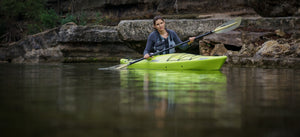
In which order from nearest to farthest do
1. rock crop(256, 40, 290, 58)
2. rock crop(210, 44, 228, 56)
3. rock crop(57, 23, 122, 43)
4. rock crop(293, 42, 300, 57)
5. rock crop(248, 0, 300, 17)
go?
1. rock crop(293, 42, 300, 57)
2. rock crop(256, 40, 290, 58)
3. rock crop(210, 44, 228, 56)
4. rock crop(248, 0, 300, 17)
5. rock crop(57, 23, 122, 43)

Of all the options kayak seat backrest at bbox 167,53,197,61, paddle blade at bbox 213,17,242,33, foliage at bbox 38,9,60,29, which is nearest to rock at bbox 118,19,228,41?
paddle blade at bbox 213,17,242,33

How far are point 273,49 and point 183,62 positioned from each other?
1.71m

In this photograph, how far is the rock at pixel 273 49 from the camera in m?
5.29

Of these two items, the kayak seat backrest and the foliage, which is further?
the foliage

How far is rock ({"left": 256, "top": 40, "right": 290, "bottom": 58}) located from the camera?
5.29 meters

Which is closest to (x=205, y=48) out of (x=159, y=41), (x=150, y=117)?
(x=159, y=41)

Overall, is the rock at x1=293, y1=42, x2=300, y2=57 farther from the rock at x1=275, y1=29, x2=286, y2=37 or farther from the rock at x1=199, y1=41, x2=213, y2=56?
the rock at x1=199, y1=41, x2=213, y2=56

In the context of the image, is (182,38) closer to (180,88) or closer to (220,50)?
(220,50)

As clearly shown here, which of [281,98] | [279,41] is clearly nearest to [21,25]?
[279,41]

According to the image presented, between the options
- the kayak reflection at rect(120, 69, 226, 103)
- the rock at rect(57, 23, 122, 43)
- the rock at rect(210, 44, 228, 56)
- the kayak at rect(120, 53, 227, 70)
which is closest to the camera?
the kayak reflection at rect(120, 69, 226, 103)

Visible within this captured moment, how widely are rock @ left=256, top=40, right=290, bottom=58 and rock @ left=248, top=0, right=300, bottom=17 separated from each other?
1411mm

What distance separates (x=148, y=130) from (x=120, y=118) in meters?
0.20

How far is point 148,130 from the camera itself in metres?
0.96

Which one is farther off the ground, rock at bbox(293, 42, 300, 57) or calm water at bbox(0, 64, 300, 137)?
rock at bbox(293, 42, 300, 57)
